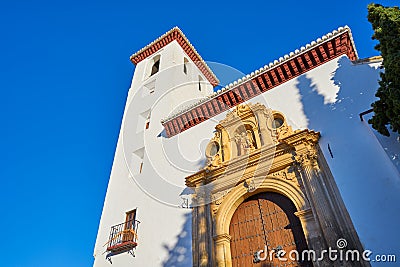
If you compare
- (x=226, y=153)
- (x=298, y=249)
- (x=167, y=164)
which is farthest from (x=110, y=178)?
(x=298, y=249)

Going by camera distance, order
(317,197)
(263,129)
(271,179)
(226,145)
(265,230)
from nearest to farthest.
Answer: (317,197) < (265,230) < (271,179) < (263,129) < (226,145)

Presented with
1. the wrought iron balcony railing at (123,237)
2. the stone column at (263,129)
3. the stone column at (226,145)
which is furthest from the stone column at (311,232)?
the wrought iron balcony railing at (123,237)

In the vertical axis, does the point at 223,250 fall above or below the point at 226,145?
below

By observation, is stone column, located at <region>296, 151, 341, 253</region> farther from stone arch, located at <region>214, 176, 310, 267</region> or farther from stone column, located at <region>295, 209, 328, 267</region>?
stone arch, located at <region>214, 176, 310, 267</region>

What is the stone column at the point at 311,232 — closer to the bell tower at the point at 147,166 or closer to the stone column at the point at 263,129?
the stone column at the point at 263,129

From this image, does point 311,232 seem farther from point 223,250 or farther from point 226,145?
point 226,145

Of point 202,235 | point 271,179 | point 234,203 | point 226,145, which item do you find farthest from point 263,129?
point 202,235

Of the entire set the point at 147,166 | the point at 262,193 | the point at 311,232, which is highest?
the point at 147,166

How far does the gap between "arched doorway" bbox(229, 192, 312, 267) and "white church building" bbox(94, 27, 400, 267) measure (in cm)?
2

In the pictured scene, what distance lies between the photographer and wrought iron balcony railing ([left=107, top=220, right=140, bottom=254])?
7326 mm

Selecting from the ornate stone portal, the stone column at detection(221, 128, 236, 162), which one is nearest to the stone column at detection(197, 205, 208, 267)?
the ornate stone portal

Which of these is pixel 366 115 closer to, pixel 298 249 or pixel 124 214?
pixel 298 249

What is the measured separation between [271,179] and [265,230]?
1066 millimetres

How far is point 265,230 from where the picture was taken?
5.73m
